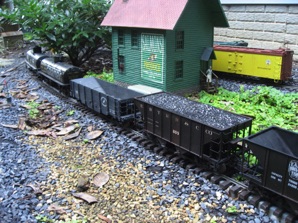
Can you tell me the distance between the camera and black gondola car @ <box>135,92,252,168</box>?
9469 millimetres

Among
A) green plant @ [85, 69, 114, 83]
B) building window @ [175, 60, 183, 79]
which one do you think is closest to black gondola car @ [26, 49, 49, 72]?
green plant @ [85, 69, 114, 83]

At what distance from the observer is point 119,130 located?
13.6m

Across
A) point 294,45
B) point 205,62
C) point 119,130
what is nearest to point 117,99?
point 119,130

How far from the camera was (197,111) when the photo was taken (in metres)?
11.0

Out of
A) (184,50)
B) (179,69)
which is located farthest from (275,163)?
(184,50)

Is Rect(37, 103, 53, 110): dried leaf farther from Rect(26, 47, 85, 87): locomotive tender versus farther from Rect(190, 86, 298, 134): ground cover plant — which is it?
Rect(190, 86, 298, 134): ground cover plant

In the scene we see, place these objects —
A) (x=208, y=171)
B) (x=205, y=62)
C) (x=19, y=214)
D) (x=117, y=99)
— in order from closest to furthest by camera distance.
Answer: (x=19, y=214) → (x=208, y=171) → (x=117, y=99) → (x=205, y=62)

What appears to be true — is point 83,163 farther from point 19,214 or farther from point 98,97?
point 98,97

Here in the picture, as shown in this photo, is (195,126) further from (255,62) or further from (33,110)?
(255,62)

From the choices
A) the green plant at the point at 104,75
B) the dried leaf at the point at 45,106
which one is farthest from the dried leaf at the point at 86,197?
the green plant at the point at 104,75

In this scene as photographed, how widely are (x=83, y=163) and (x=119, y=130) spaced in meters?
2.84

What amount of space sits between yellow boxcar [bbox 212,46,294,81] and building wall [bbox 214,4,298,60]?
18.4ft

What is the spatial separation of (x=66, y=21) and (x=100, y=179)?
15.2 metres

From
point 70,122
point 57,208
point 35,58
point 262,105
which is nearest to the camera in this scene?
point 57,208
